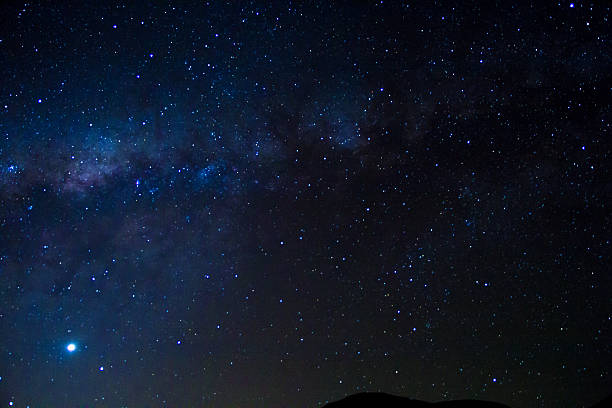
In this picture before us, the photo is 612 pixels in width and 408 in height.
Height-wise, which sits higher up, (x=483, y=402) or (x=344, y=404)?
(x=344, y=404)

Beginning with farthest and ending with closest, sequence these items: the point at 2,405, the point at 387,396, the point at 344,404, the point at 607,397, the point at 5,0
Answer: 1. the point at 2,405
2. the point at 387,396
3. the point at 344,404
4. the point at 607,397
5. the point at 5,0

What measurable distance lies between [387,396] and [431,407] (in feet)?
4.22

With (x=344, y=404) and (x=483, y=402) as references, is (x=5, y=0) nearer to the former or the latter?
(x=344, y=404)

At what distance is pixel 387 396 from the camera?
10516 millimetres

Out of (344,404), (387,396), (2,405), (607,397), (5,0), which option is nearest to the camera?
(5,0)

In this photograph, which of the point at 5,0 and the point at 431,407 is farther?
the point at 431,407

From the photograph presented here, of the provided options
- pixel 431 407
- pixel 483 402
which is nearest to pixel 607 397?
pixel 483 402

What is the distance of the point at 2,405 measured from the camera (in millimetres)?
13883

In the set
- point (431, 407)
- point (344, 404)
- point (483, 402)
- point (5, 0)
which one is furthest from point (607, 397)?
point (5, 0)

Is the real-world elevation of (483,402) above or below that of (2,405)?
below

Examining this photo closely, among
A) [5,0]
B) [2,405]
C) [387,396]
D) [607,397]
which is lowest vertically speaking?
[607,397]

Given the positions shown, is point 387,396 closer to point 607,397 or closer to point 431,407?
point 431,407

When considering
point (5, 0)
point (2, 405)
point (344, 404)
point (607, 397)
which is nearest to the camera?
point (5, 0)

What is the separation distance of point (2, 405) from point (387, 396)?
49.3 ft
